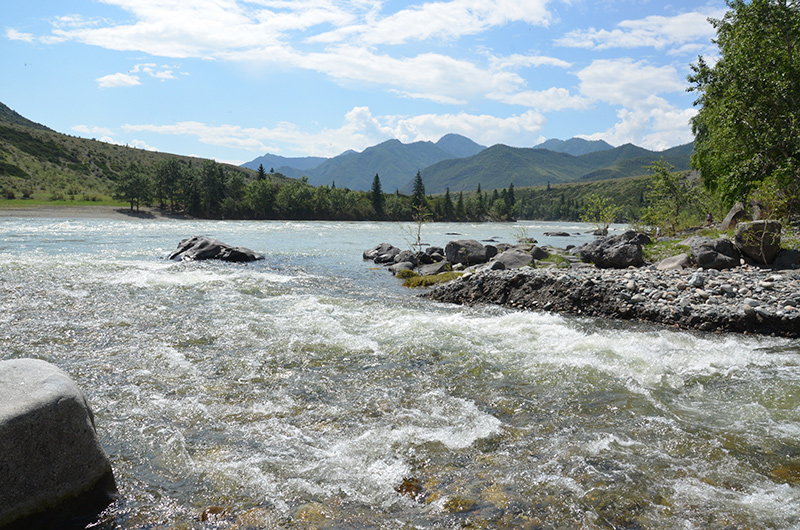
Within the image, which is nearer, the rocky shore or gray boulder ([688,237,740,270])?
the rocky shore

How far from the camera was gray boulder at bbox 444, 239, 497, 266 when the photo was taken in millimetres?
25844

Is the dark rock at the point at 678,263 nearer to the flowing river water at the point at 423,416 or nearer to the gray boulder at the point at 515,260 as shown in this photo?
the gray boulder at the point at 515,260

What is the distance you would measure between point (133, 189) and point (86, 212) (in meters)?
12.8

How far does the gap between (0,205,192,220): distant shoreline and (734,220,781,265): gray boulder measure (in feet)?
276

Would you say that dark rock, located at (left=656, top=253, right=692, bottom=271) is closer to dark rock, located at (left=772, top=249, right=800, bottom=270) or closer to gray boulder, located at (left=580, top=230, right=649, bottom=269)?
gray boulder, located at (left=580, top=230, right=649, bottom=269)

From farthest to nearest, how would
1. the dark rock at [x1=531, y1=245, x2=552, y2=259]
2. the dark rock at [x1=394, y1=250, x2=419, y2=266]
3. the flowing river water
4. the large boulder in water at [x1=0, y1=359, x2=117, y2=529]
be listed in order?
the dark rock at [x1=394, y1=250, x2=419, y2=266], the dark rock at [x1=531, y1=245, x2=552, y2=259], the flowing river water, the large boulder in water at [x1=0, y1=359, x2=117, y2=529]

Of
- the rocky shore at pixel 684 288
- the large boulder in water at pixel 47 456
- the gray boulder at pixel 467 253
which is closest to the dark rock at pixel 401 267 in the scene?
the gray boulder at pixel 467 253

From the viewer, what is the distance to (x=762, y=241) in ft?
58.5

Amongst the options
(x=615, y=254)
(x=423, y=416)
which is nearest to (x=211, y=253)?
(x=615, y=254)

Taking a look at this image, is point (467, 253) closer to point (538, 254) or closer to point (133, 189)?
point (538, 254)

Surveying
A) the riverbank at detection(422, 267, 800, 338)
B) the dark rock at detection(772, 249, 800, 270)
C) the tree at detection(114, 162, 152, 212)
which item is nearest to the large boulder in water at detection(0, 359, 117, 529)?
the riverbank at detection(422, 267, 800, 338)

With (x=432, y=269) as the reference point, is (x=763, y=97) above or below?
above

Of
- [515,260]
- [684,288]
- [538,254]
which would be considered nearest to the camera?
[684,288]

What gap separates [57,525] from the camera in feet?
13.9
